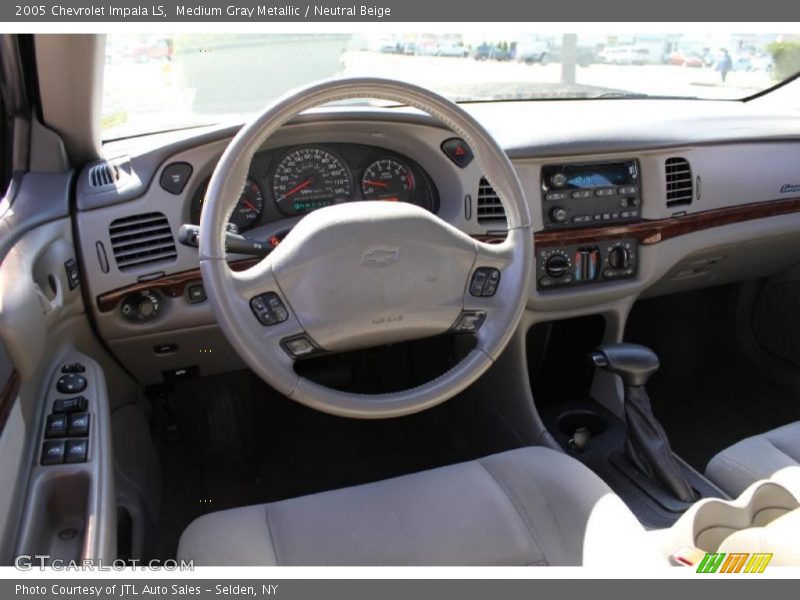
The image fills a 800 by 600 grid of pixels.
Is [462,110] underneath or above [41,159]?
above

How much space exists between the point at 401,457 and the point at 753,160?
1645 mm

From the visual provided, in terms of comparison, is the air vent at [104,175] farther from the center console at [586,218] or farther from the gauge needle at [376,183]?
the center console at [586,218]

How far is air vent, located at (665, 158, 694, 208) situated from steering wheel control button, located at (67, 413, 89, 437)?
6.15 feet

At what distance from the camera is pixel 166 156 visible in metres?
2.06

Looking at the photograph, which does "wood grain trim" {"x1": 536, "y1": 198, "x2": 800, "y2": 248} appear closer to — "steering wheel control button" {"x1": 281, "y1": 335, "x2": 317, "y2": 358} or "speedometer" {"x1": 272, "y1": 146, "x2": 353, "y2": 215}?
"speedometer" {"x1": 272, "y1": 146, "x2": 353, "y2": 215}

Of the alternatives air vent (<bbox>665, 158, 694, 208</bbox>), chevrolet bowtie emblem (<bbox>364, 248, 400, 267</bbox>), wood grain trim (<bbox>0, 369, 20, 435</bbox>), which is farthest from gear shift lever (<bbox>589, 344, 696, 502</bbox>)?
wood grain trim (<bbox>0, 369, 20, 435</bbox>)

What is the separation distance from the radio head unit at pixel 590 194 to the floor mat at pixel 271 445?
3.01ft

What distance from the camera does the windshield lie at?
207 cm

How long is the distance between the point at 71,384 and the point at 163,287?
43cm

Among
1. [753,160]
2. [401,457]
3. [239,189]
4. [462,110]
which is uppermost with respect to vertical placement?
[462,110]

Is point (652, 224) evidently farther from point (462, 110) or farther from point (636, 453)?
point (462, 110)

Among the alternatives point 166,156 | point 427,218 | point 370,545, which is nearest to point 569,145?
point 427,218

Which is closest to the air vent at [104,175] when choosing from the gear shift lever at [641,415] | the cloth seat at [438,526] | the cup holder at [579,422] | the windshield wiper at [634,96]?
the cloth seat at [438,526]

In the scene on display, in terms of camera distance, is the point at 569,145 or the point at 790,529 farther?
the point at 569,145
